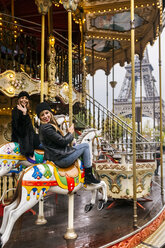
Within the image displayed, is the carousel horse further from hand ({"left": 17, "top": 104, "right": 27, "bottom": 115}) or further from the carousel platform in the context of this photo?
hand ({"left": 17, "top": 104, "right": 27, "bottom": 115})

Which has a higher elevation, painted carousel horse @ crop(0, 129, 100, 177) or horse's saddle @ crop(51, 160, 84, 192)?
painted carousel horse @ crop(0, 129, 100, 177)

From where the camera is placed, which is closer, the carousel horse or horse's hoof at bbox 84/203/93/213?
the carousel horse

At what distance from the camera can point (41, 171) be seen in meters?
2.98

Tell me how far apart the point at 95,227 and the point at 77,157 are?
131cm

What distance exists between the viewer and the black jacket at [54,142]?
123 inches

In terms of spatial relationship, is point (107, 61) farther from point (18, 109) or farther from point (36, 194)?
point (36, 194)

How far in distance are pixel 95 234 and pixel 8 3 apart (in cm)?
819

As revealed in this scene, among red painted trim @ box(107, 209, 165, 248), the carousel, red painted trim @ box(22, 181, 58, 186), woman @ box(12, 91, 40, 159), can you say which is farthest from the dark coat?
red painted trim @ box(107, 209, 165, 248)

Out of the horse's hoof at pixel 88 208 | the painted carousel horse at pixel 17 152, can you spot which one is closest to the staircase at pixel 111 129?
the painted carousel horse at pixel 17 152

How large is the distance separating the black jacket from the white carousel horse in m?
0.13

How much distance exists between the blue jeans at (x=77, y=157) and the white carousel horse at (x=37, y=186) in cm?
10

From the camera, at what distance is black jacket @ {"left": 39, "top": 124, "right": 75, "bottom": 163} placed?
312cm

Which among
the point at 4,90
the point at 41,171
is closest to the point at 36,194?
the point at 41,171

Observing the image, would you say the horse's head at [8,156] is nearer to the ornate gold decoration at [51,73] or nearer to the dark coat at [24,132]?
the dark coat at [24,132]
